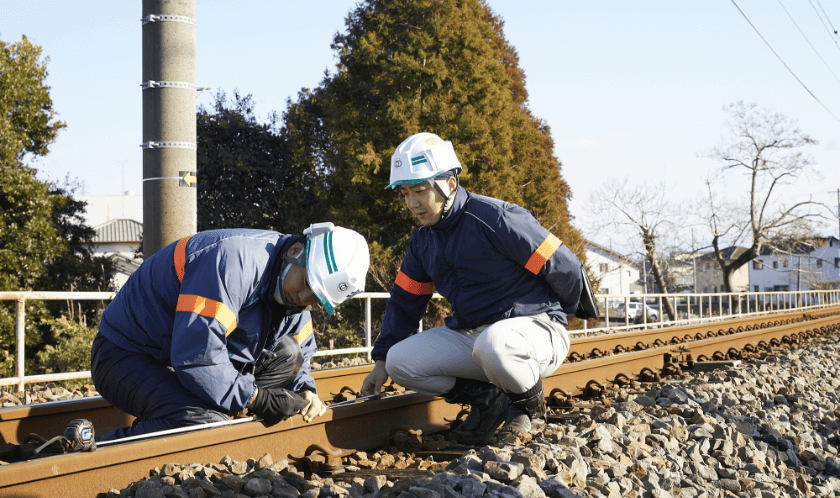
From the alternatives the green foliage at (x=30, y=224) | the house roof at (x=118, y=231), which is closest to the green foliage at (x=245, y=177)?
the green foliage at (x=30, y=224)

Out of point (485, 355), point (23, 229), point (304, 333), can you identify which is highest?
point (23, 229)

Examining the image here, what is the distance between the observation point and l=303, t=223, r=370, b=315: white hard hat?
122 inches

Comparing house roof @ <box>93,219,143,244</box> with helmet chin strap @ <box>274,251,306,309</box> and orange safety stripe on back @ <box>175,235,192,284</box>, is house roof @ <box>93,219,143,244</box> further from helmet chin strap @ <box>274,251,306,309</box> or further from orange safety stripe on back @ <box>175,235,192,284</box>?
helmet chin strap @ <box>274,251,306,309</box>

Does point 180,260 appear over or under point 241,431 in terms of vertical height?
over

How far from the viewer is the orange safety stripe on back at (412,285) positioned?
437 centimetres

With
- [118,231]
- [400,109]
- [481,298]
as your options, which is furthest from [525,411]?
[118,231]

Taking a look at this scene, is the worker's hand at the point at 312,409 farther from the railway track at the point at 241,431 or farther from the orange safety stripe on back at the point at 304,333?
the orange safety stripe on back at the point at 304,333

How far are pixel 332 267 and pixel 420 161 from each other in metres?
1.01

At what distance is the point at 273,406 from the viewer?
10.6 ft

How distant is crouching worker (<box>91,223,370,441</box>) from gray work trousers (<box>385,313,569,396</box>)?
0.78m

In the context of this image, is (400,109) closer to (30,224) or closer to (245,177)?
(245,177)

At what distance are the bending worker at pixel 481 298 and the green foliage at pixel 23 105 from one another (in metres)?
14.4

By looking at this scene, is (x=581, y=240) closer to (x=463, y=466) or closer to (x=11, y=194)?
(x=11, y=194)

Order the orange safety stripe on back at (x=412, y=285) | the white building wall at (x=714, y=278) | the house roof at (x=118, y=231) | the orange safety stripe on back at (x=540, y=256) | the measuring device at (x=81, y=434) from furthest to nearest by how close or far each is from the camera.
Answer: the white building wall at (x=714, y=278)
the house roof at (x=118, y=231)
the orange safety stripe on back at (x=412, y=285)
the orange safety stripe on back at (x=540, y=256)
the measuring device at (x=81, y=434)
